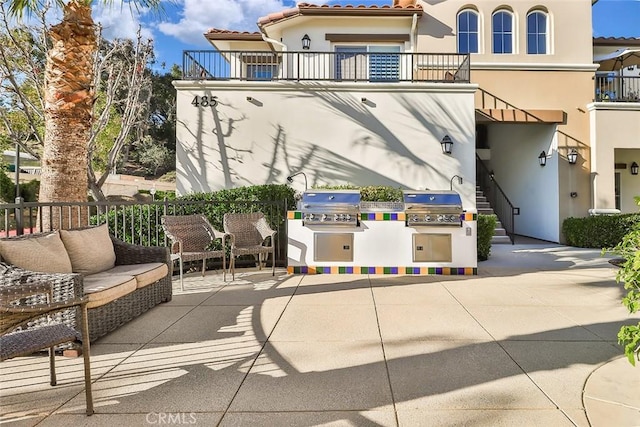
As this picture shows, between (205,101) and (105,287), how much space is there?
7.68 meters

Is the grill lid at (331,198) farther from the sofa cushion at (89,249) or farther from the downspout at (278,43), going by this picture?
the downspout at (278,43)

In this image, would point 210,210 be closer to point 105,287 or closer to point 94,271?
point 94,271

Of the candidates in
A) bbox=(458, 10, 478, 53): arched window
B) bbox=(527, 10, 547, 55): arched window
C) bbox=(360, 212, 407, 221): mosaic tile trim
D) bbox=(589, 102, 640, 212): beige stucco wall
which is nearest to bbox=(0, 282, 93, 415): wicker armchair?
bbox=(360, 212, 407, 221): mosaic tile trim

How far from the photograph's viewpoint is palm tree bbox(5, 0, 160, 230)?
577 centimetres

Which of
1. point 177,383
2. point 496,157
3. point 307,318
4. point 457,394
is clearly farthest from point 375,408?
point 496,157

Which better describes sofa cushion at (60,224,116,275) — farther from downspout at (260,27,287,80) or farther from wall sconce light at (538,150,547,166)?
wall sconce light at (538,150,547,166)

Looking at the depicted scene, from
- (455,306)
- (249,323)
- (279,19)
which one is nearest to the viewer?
(249,323)

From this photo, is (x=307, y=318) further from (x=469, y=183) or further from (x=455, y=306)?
(x=469, y=183)

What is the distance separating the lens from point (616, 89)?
1238 centimetres

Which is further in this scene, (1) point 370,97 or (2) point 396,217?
(1) point 370,97

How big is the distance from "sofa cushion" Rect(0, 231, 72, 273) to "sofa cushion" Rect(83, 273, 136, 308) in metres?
0.29

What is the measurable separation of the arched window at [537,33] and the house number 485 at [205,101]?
391 inches

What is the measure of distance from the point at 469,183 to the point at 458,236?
4.17m

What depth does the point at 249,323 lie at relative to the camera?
13.4 feet
